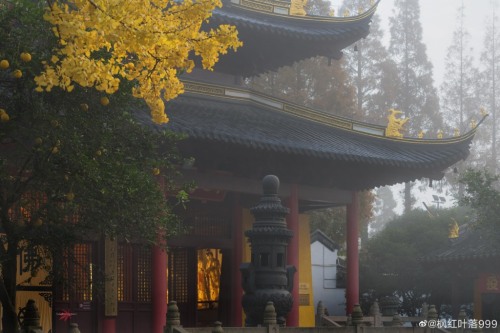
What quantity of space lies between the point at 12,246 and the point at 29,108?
5.50 feet

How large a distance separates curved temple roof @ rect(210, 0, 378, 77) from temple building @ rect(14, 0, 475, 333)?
0.10 ft

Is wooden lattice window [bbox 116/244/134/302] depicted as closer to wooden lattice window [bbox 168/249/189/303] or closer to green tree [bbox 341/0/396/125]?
wooden lattice window [bbox 168/249/189/303]

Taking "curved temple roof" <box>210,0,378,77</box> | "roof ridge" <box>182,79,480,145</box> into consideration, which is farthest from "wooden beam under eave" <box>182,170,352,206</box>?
"curved temple roof" <box>210,0,378,77</box>

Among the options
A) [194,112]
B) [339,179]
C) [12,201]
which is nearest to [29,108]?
[12,201]

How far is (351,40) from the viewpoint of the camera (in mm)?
23219

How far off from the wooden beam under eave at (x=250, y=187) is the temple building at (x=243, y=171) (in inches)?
1.0

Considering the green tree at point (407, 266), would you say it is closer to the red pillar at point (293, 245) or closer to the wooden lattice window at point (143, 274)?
the red pillar at point (293, 245)

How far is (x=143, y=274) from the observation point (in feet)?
63.4

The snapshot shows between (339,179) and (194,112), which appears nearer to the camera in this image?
(194,112)

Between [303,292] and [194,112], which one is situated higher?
[194,112]

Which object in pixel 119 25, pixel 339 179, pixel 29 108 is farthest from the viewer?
pixel 339 179

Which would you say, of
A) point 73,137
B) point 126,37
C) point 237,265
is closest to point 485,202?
point 237,265

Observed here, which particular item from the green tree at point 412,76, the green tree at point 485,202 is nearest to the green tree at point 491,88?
the green tree at point 412,76

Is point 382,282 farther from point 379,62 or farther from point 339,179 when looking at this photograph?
point 379,62
